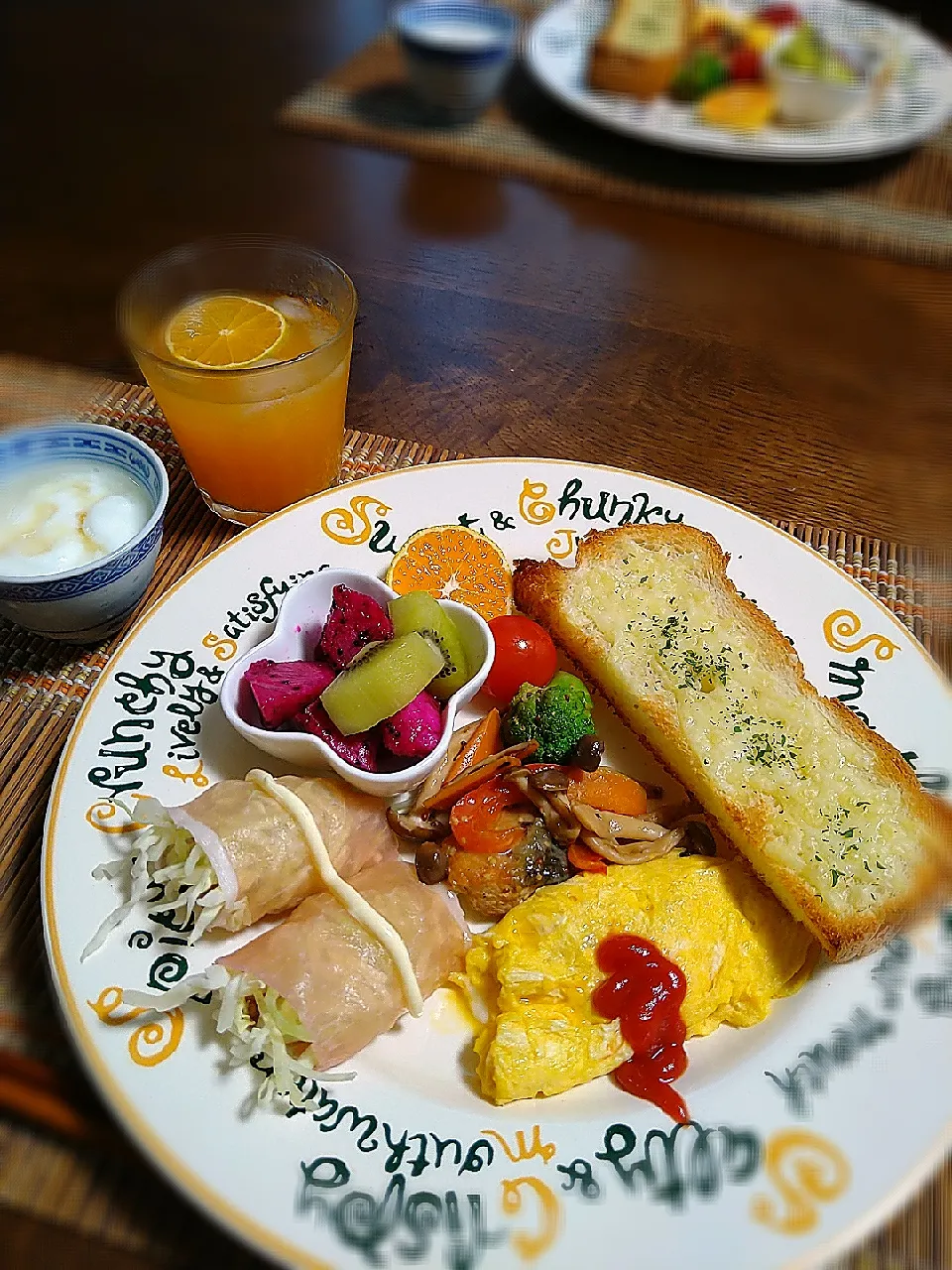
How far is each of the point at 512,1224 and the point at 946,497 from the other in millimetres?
2883

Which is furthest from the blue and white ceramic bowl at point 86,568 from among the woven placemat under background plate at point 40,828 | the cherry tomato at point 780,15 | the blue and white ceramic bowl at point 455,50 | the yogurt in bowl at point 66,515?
the cherry tomato at point 780,15

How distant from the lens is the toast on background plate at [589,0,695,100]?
16.3 ft

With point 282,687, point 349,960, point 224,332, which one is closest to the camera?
point 349,960

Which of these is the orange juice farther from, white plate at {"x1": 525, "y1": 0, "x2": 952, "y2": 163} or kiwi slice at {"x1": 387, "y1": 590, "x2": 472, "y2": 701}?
white plate at {"x1": 525, "y1": 0, "x2": 952, "y2": 163}

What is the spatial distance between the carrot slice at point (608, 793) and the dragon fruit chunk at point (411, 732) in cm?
42

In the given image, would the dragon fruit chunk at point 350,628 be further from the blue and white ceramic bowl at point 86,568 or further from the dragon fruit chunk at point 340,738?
the blue and white ceramic bowl at point 86,568

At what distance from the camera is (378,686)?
7.18ft

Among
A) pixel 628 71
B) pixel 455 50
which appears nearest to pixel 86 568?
pixel 455 50

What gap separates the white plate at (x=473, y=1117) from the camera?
1632mm

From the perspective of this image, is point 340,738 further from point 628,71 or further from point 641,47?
point 641,47

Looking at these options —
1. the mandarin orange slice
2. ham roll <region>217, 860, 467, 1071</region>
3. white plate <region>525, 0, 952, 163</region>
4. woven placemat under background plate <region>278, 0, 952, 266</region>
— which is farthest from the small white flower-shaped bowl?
white plate <region>525, 0, 952, 163</region>

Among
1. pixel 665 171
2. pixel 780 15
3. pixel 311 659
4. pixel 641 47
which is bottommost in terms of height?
pixel 311 659

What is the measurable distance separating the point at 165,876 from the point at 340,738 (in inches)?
21.0

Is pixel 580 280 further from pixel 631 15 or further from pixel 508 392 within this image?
pixel 631 15
